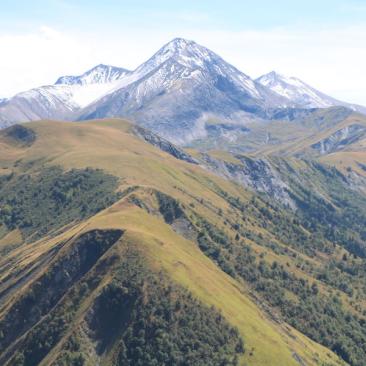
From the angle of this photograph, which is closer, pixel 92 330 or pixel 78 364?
pixel 78 364

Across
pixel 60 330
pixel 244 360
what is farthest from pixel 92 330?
pixel 244 360

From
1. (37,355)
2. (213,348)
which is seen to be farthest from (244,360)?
(37,355)

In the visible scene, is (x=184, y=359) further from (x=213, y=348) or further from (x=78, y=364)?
(x=78, y=364)

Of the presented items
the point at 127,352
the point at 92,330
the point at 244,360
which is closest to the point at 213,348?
the point at 244,360

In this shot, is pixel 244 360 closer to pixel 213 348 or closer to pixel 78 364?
pixel 213 348

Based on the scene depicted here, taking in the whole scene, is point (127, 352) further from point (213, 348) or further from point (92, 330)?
point (213, 348)

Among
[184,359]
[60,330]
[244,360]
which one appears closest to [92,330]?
[60,330]

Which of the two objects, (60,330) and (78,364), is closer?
(78,364)
